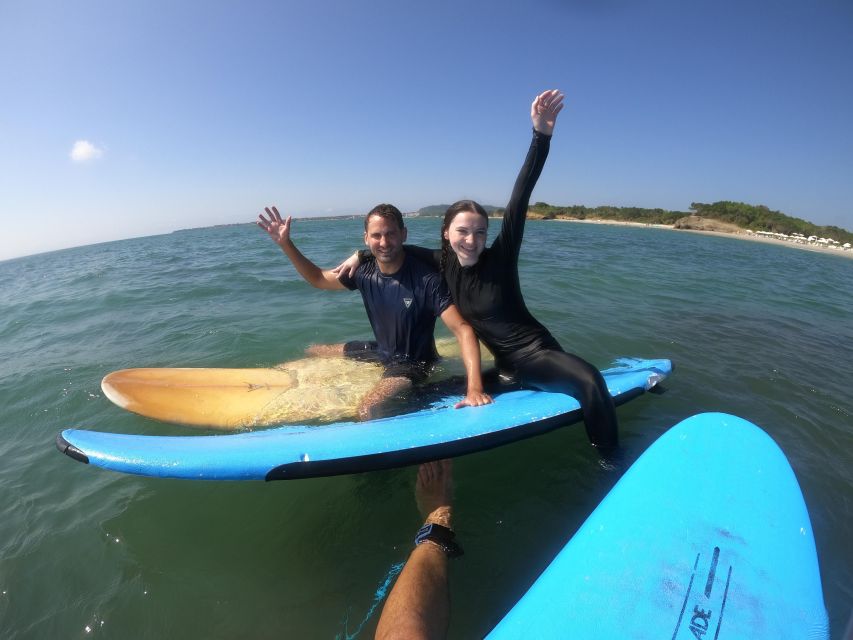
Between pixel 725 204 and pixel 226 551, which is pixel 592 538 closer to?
pixel 226 551

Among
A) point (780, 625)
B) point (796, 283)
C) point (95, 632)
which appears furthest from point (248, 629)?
point (796, 283)

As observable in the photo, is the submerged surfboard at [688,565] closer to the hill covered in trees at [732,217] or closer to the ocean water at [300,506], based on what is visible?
the ocean water at [300,506]

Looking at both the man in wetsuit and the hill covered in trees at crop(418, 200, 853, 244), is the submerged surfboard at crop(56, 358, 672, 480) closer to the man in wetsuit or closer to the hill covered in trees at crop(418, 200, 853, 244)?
the man in wetsuit

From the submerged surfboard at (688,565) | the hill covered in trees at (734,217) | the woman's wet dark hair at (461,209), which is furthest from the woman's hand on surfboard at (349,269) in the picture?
the hill covered in trees at (734,217)

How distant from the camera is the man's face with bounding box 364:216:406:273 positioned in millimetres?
2994

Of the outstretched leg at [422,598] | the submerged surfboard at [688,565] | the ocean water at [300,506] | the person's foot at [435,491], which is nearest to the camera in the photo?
the submerged surfboard at [688,565]

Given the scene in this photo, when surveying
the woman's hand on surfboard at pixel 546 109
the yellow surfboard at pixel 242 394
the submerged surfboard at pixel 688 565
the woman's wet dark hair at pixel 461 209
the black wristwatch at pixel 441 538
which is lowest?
the black wristwatch at pixel 441 538

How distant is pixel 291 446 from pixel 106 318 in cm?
841

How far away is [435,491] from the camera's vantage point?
264cm

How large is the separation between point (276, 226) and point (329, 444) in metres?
1.96

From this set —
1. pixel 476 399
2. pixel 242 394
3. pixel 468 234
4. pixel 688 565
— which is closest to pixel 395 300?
pixel 468 234

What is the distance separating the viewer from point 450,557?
2184 mm

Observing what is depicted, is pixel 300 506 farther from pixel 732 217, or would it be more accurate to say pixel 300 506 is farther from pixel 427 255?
pixel 732 217

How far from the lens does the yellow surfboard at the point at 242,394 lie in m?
3.53
